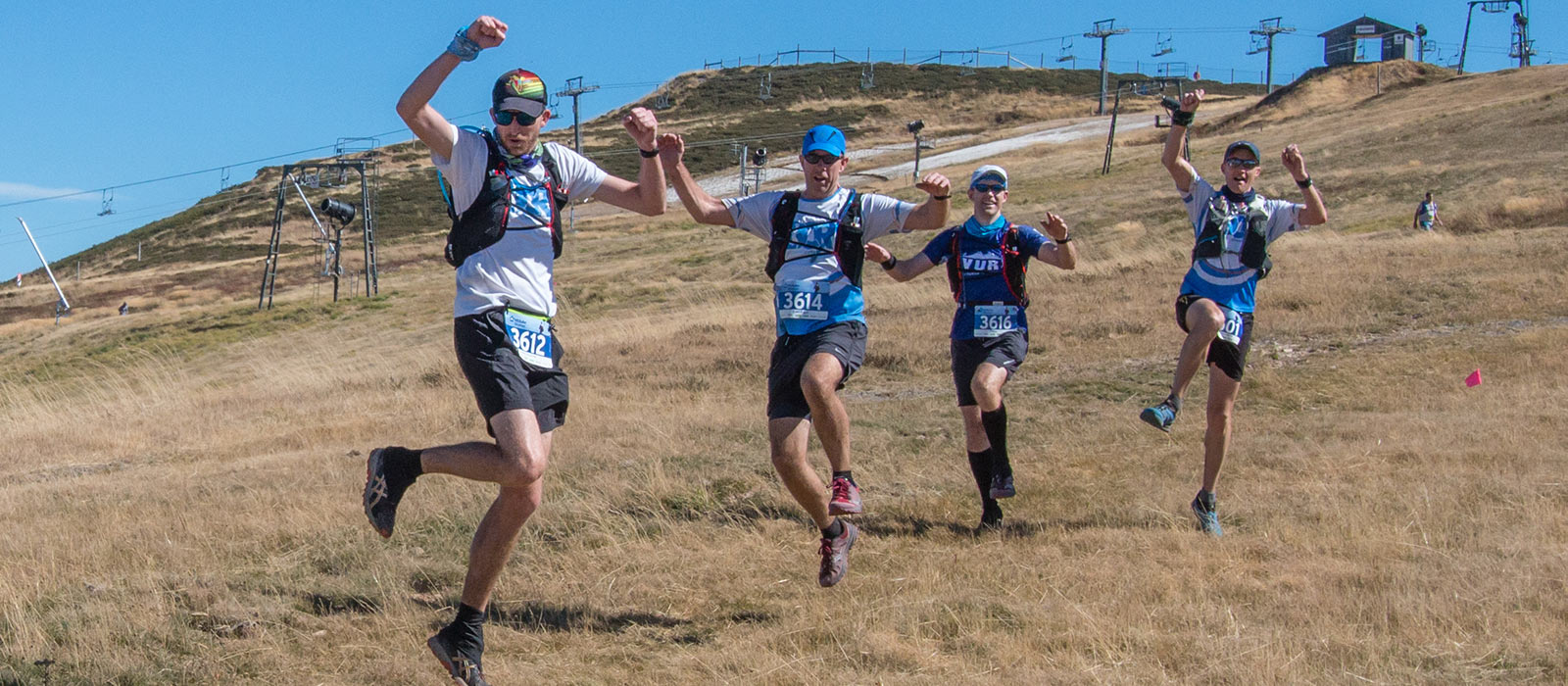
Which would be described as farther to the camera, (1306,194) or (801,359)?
(1306,194)

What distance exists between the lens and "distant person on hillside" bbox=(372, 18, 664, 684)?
461 cm

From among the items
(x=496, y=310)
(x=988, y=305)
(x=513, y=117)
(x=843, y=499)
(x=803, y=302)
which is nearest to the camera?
(x=496, y=310)

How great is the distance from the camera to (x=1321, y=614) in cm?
487

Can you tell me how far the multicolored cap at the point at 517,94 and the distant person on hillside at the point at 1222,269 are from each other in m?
3.59

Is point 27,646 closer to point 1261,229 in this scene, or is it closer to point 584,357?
point 1261,229

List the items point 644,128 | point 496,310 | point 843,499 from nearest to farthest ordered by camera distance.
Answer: point 496,310
point 644,128
point 843,499

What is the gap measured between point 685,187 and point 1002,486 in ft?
7.96

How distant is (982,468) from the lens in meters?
6.95

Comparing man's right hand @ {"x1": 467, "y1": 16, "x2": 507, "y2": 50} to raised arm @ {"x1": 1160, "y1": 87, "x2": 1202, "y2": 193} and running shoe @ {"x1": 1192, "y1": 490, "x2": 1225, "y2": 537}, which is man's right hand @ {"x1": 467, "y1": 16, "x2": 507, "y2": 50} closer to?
raised arm @ {"x1": 1160, "y1": 87, "x2": 1202, "y2": 193}

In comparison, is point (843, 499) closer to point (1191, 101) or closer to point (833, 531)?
point (833, 531)

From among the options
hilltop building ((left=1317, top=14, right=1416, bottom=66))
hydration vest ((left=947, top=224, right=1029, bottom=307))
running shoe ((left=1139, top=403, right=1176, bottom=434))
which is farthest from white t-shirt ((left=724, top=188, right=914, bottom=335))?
hilltop building ((left=1317, top=14, right=1416, bottom=66))

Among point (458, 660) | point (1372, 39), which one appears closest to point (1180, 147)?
point (458, 660)

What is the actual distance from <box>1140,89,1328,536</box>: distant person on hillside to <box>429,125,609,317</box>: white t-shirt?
3.43 m

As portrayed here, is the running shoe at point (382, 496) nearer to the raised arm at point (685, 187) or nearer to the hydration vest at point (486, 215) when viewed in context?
the hydration vest at point (486, 215)
